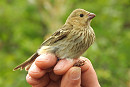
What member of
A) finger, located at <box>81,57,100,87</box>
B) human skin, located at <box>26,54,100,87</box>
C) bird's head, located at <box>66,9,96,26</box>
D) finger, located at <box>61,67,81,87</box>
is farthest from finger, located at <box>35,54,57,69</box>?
bird's head, located at <box>66,9,96,26</box>

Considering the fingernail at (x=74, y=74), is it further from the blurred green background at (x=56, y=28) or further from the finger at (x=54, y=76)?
the blurred green background at (x=56, y=28)

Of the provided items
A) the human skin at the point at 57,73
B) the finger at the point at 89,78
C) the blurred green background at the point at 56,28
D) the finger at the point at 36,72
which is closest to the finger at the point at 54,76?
the human skin at the point at 57,73

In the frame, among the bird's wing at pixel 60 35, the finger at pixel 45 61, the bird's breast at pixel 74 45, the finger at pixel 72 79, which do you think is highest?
the bird's wing at pixel 60 35

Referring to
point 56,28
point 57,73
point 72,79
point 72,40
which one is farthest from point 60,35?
point 56,28

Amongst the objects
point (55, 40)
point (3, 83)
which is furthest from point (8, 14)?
point (55, 40)

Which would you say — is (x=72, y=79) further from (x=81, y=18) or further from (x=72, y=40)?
(x=81, y=18)

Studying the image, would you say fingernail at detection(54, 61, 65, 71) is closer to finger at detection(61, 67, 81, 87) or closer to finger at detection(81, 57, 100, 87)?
finger at detection(61, 67, 81, 87)

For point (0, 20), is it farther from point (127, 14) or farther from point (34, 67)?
point (34, 67)
